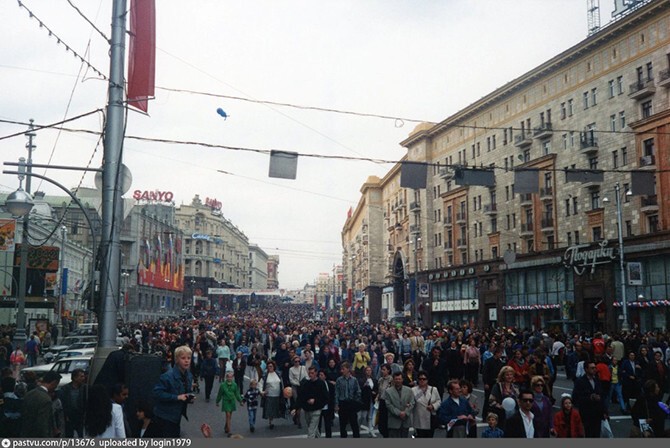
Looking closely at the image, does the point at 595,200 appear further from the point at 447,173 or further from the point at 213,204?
the point at 213,204

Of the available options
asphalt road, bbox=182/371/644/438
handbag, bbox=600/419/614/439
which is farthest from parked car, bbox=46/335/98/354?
handbag, bbox=600/419/614/439

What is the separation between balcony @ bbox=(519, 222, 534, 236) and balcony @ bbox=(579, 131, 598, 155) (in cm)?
857

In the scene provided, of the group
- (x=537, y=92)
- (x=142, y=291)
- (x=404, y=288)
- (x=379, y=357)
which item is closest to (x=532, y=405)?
(x=379, y=357)

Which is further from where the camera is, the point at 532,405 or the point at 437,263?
the point at 437,263

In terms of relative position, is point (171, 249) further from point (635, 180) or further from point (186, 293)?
point (635, 180)

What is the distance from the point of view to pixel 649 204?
134 ft

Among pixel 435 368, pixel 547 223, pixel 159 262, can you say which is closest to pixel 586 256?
pixel 547 223

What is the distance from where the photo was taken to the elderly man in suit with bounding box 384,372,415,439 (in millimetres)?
11000

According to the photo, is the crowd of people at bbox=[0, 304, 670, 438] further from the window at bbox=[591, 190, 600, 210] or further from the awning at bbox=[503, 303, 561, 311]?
the awning at bbox=[503, 303, 561, 311]

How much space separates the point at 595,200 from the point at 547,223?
5.41m

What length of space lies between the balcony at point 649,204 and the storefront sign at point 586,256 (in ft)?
Answer: 11.0

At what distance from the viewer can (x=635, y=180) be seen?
21.8 metres

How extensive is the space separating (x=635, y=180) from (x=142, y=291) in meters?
76.3

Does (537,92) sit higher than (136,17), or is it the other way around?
(537,92)
